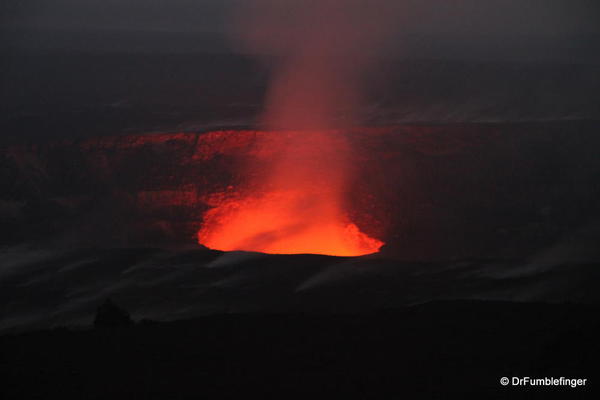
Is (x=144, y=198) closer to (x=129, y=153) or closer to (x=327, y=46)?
(x=129, y=153)

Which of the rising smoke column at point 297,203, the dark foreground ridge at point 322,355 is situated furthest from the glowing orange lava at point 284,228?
the dark foreground ridge at point 322,355

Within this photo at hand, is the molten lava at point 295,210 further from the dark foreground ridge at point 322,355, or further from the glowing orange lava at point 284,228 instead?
the dark foreground ridge at point 322,355

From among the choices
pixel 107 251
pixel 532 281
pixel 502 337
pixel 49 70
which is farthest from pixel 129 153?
pixel 49 70

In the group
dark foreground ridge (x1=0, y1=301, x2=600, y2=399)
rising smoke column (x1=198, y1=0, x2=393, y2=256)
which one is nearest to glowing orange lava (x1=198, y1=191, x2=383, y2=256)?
rising smoke column (x1=198, y1=0, x2=393, y2=256)

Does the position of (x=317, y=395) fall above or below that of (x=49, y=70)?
below

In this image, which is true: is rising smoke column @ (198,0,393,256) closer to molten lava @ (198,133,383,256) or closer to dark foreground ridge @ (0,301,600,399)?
molten lava @ (198,133,383,256)
